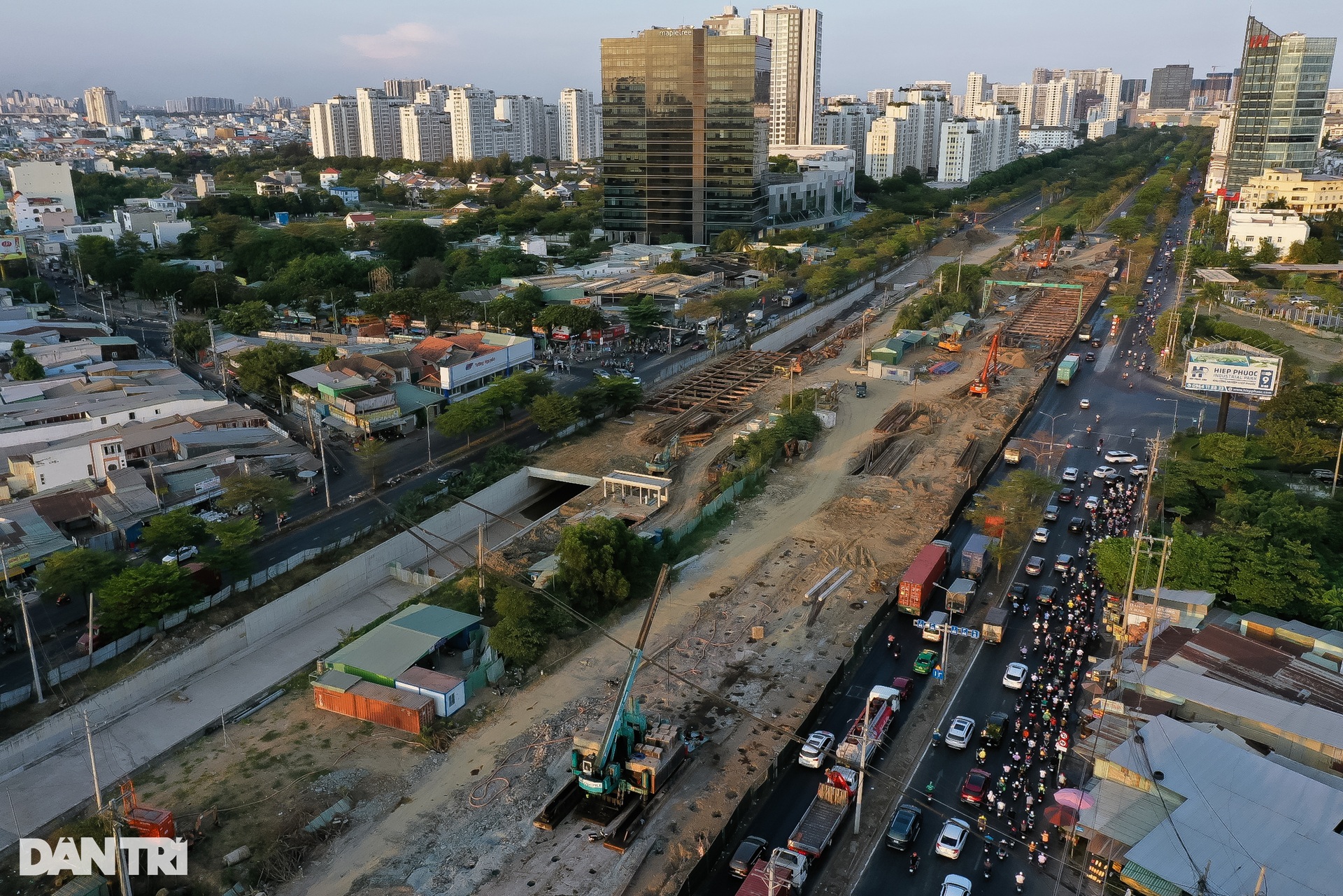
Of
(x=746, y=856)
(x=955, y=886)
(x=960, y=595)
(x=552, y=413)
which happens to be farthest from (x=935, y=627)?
(x=552, y=413)

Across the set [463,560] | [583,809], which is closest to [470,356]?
[463,560]

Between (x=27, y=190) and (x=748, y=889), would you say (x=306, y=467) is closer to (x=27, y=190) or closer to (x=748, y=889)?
(x=748, y=889)

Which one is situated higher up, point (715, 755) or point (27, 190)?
point (27, 190)

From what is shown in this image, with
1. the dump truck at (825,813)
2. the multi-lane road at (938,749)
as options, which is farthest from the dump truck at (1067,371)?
the dump truck at (825,813)

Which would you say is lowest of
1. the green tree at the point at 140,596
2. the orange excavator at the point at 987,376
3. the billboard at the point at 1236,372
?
the green tree at the point at 140,596

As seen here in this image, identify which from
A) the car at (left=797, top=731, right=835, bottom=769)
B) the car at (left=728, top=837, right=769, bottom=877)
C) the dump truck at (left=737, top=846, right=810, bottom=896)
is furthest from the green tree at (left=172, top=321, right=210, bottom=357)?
the dump truck at (left=737, top=846, right=810, bottom=896)

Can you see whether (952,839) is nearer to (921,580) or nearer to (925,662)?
(925,662)

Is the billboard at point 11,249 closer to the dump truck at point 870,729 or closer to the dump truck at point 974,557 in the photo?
the dump truck at point 974,557
